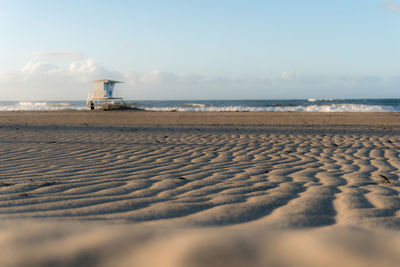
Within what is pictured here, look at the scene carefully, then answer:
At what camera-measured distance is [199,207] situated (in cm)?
215

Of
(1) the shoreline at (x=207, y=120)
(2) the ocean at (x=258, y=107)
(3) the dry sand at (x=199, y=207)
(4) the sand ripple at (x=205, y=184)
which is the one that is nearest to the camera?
(3) the dry sand at (x=199, y=207)

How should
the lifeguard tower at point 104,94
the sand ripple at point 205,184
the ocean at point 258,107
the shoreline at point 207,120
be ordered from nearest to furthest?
the sand ripple at point 205,184 → the shoreline at point 207,120 → the ocean at point 258,107 → the lifeguard tower at point 104,94

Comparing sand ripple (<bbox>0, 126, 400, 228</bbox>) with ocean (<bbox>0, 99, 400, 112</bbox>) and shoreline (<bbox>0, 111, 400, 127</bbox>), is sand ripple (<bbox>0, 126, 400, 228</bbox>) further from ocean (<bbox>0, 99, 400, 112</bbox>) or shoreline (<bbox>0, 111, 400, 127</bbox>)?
ocean (<bbox>0, 99, 400, 112</bbox>)

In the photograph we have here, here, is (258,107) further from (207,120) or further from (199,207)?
(199,207)

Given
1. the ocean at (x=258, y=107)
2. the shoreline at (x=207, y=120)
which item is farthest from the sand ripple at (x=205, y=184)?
the ocean at (x=258, y=107)

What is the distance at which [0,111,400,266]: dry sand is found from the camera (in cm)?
110

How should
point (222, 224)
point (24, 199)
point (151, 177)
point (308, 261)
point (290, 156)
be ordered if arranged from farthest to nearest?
point (290, 156)
point (151, 177)
point (24, 199)
point (222, 224)
point (308, 261)

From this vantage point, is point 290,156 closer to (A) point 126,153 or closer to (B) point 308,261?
(A) point 126,153

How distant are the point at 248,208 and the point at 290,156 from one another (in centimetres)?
313

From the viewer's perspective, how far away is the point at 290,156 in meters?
5.06

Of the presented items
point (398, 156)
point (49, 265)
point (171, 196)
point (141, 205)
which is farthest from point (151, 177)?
point (398, 156)

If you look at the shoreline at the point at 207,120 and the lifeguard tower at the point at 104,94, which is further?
the lifeguard tower at the point at 104,94

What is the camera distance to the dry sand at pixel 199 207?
110 centimetres

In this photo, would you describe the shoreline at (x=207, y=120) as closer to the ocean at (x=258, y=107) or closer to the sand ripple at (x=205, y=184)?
the sand ripple at (x=205, y=184)
